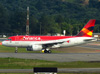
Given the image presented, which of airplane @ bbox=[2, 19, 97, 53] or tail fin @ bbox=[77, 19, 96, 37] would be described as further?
tail fin @ bbox=[77, 19, 96, 37]

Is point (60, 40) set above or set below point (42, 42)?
above

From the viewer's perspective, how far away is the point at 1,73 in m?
30.2

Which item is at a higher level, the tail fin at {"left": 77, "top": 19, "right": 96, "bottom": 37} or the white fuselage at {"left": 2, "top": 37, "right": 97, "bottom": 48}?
the tail fin at {"left": 77, "top": 19, "right": 96, "bottom": 37}

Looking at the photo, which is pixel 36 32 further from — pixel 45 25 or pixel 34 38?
pixel 34 38

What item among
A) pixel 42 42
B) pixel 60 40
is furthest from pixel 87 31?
pixel 42 42

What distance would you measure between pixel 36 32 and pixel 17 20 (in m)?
14.2

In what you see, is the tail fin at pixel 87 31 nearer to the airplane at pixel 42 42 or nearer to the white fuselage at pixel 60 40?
the airplane at pixel 42 42

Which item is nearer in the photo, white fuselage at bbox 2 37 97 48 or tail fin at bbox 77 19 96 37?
white fuselage at bbox 2 37 97 48

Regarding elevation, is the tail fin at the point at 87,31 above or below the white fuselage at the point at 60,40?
above

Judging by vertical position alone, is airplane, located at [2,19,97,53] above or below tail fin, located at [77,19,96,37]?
below

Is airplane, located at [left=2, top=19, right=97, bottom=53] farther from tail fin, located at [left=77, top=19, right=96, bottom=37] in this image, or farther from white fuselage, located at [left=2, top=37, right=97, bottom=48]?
tail fin, located at [left=77, top=19, right=96, bottom=37]

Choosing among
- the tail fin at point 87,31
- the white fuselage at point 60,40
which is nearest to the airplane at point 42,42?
the white fuselage at point 60,40

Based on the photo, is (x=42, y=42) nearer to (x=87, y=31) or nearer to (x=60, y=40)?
(x=60, y=40)

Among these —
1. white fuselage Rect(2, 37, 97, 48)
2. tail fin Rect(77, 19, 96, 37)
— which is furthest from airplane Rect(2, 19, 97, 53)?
tail fin Rect(77, 19, 96, 37)
